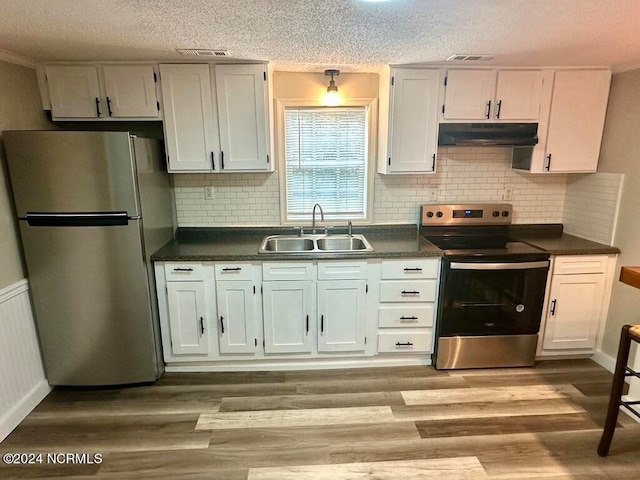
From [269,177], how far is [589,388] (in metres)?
2.90

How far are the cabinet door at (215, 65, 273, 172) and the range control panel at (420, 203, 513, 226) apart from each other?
1.42 meters

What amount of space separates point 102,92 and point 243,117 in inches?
40.0

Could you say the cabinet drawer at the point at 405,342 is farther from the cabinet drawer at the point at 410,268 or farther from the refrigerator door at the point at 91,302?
the refrigerator door at the point at 91,302

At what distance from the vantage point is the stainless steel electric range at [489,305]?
106 inches

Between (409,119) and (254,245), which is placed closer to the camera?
(409,119)

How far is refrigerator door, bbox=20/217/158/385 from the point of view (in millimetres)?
2395

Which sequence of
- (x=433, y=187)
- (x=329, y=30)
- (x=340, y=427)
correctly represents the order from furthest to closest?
1. (x=433, y=187)
2. (x=340, y=427)
3. (x=329, y=30)

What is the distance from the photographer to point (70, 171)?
2.29 metres

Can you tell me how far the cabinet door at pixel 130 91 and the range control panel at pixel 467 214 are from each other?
2.31 metres

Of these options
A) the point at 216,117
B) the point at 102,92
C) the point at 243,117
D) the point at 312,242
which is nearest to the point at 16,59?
the point at 102,92

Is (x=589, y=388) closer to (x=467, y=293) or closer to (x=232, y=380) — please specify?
(x=467, y=293)

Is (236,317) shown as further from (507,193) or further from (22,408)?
(507,193)

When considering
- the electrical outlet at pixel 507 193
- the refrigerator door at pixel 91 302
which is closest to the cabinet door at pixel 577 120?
the electrical outlet at pixel 507 193

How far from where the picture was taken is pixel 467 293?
2746 millimetres
